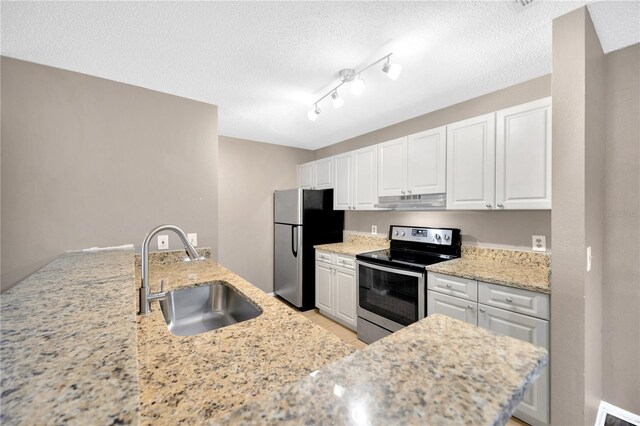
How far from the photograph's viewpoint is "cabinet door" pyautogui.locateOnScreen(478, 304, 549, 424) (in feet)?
4.91

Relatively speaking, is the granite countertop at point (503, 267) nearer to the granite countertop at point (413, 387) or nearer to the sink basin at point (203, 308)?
the granite countertop at point (413, 387)

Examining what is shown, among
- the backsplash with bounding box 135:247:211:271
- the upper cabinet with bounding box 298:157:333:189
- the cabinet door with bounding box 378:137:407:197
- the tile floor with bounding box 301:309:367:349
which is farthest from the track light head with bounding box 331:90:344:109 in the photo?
the tile floor with bounding box 301:309:367:349

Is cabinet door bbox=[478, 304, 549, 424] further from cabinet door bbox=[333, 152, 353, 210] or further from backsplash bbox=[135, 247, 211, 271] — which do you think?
backsplash bbox=[135, 247, 211, 271]

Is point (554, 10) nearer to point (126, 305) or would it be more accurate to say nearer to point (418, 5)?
point (418, 5)

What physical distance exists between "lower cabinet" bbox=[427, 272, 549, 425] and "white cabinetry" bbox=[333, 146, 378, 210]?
130 cm

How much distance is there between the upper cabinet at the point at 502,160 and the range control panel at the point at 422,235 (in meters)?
0.38

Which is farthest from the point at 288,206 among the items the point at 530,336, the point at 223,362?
the point at 223,362

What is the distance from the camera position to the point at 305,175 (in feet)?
13.3

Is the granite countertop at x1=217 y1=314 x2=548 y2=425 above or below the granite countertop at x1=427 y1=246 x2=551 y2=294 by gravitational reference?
above

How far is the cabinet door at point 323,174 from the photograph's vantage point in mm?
3568

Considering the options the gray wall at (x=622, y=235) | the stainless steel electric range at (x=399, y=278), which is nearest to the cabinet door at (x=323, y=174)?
the stainless steel electric range at (x=399, y=278)

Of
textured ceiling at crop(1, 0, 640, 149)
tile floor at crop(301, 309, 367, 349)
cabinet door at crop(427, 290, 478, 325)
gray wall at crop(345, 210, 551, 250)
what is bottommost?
tile floor at crop(301, 309, 367, 349)

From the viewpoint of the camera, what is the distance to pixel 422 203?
2.50m

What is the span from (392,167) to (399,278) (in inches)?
46.4
